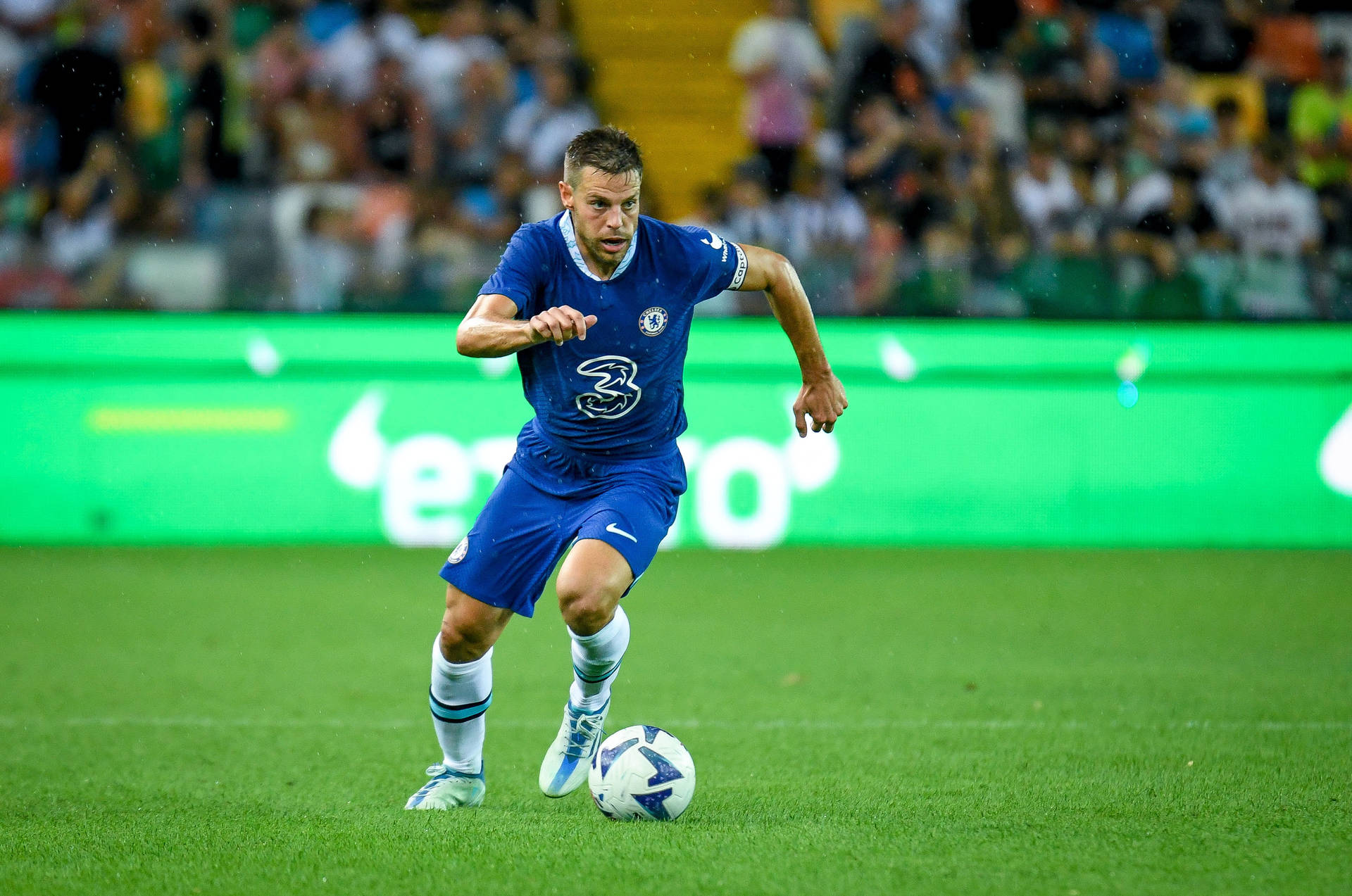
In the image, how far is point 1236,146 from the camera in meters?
12.3

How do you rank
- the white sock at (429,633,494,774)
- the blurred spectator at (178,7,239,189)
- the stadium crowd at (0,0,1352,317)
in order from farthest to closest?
the blurred spectator at (178,7,239,189), the stadium crowd at (0,0,1352,317), the white sock at (429,633,494,774)

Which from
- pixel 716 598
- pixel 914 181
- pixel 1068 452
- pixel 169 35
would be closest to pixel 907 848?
pixel 716 598

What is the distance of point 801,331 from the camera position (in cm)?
496

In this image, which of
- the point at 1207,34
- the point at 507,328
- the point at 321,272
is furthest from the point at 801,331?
the point at 1207,34

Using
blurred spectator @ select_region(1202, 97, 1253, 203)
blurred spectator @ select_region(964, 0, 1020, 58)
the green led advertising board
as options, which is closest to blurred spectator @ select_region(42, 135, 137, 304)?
the green led advertising board

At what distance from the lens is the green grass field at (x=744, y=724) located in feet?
12.9

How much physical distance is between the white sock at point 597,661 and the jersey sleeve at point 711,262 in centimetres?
101

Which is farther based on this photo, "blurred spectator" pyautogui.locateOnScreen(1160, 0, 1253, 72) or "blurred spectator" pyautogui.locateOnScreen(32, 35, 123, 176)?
"blurred spectator" pyautogui.locateOnScreen(1160, 0, 1253, 72)

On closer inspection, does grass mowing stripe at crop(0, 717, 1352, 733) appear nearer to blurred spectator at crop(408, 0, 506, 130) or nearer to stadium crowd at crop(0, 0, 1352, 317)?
stadium crowd at crop(0, 0, 1352, 317)

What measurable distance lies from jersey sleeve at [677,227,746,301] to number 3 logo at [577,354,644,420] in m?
0.33

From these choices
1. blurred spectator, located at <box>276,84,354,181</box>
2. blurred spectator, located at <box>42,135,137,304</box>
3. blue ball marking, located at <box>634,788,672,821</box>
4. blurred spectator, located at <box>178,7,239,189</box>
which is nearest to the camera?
blue ball marking, located at <box>634,788,672,821</box>

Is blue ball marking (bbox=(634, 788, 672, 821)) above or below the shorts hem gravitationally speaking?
below

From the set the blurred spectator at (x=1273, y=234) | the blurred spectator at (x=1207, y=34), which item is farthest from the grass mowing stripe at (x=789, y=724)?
the blurred spectator at (x=1207, y=34)

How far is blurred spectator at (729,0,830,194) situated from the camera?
1290cm
